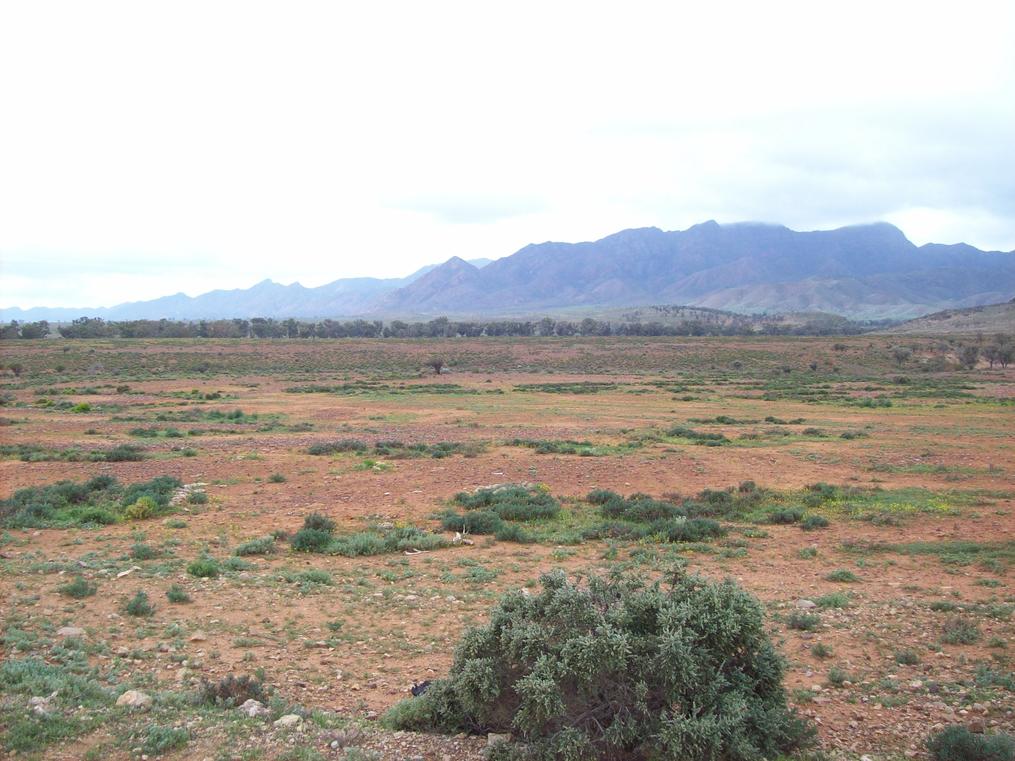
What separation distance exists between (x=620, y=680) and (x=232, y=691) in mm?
3774

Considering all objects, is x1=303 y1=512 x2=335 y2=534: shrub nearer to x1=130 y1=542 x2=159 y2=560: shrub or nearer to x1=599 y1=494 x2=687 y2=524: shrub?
x1=130 y1=542 x2=159 y2=560: shrub

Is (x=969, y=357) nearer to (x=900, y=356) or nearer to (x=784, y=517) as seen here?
(x=900, y=356)

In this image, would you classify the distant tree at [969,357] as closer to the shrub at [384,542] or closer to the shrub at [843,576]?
the shrub at [843,576]

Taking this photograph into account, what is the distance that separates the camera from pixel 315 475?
19281 millimetres

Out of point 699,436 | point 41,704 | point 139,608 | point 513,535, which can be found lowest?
point 699,436

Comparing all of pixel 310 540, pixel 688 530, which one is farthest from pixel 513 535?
pixel 310 540

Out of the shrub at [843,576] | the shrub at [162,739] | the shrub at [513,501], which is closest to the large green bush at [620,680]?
the shrub at [162,739]

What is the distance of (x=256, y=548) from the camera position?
12.0 metres

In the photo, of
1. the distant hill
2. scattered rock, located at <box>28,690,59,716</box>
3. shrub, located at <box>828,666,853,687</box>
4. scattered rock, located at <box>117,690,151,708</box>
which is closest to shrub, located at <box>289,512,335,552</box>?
scattered rock, located at <box>117,690,151,708</box>

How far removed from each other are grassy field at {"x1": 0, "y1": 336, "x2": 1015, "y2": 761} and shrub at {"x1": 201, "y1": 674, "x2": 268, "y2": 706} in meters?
0.03

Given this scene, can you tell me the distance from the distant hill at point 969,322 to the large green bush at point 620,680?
131 meters

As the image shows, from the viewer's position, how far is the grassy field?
635 cm

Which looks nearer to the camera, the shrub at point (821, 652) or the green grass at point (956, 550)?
the shrub at point (821, 652)

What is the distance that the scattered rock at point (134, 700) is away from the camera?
243 inches
